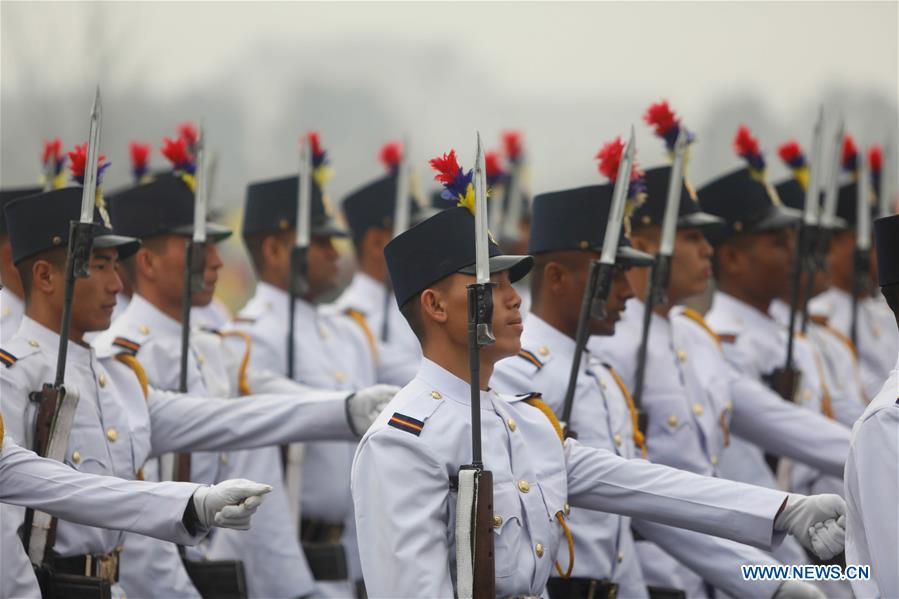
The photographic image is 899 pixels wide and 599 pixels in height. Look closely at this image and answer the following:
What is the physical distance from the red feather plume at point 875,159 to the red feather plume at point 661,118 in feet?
16.7

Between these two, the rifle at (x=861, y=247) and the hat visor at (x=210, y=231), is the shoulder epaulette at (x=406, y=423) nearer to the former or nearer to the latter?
the hat visor at (x=210, y=231)

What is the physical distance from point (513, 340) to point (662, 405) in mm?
2400

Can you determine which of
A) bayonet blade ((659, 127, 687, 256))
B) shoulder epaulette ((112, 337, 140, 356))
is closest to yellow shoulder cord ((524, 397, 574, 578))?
bayonet blade ((659, 127, 687, 256))

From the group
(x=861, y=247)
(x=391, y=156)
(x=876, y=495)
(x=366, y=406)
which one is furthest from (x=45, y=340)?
(x=861, y=247)

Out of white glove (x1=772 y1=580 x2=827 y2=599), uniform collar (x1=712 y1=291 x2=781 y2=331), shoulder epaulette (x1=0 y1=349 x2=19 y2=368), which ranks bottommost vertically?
white glove (x1=772 y1=580 x2=827 y2=599)

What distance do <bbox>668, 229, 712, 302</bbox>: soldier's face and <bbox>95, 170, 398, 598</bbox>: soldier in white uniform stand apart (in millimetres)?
2138

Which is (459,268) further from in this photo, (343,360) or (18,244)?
(343,360)

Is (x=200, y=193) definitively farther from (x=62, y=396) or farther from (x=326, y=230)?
(x=62, y=396)

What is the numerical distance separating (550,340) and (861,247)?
525cm

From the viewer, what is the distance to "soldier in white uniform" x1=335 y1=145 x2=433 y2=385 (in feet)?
35.6

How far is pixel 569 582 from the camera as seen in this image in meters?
5.71

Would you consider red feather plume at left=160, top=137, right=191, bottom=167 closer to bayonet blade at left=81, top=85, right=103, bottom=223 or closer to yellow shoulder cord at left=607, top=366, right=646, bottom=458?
bayonet blade at left=81, top=85, right=103, bottom=223

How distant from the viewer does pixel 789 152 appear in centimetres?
980

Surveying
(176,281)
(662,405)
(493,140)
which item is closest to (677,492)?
(662,405)
